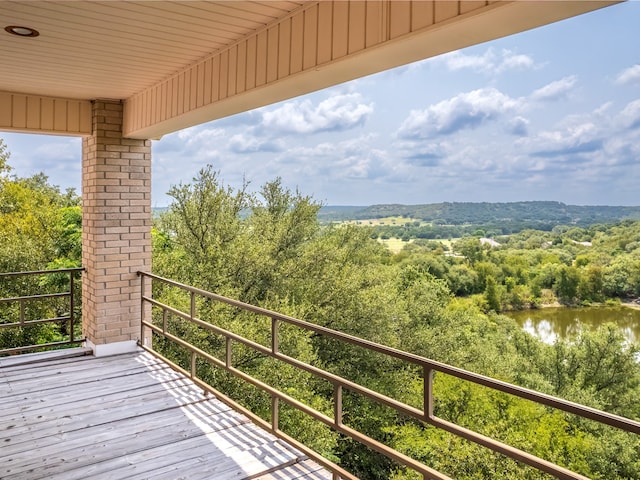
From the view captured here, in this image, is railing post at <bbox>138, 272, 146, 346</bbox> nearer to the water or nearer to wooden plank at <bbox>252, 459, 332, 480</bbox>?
wooden plank at <bbox>252, 459, 332, 480</bbox>

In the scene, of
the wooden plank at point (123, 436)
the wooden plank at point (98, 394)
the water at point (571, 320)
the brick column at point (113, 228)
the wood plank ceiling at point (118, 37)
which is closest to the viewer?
the wood plank ceiling at point (118, 37)

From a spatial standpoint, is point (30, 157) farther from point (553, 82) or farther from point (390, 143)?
point (553, 82)

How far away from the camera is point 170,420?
3.19 metres

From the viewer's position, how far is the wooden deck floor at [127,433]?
8.44 feet

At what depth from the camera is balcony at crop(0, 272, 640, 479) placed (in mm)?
1993

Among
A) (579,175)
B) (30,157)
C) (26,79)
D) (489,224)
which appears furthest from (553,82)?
(26,79)

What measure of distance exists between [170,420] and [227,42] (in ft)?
7.81

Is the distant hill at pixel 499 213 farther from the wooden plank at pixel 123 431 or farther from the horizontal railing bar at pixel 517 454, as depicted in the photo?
the horizontal railing bar at pixel 517 454

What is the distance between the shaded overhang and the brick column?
722mm

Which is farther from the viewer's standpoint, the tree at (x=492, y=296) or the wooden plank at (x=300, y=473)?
the tree at (x=492, y=296)

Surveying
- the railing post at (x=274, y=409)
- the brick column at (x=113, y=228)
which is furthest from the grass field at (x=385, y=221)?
the railing post at (x=274, y=409)

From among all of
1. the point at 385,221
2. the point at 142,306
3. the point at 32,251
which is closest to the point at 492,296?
the point at 385,221

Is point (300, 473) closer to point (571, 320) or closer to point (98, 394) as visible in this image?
point (98, 394)

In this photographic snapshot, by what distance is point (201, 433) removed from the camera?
301 centimetres
